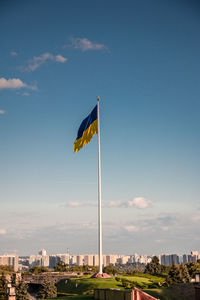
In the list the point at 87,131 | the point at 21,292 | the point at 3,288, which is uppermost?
the point at 87,131

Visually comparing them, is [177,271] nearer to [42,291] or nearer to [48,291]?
[48,291]

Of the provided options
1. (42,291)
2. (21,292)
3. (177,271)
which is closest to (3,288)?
A: (21,292)

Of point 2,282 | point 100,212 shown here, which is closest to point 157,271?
point 2,282

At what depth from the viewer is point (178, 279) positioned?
5159cm

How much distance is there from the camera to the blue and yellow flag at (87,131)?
1444 inches

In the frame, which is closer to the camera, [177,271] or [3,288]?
[3,288]

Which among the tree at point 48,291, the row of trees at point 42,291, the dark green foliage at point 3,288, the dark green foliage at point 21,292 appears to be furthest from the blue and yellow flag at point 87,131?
the dark green foliage at point 3,288

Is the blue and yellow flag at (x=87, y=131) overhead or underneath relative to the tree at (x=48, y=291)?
overhead

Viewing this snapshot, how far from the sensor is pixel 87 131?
37.1m

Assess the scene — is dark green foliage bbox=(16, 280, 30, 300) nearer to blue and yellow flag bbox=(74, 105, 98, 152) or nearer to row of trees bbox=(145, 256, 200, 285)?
row of trees bbox=(145, 256, 200, 285)

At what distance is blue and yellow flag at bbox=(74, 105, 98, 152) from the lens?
36.7 m

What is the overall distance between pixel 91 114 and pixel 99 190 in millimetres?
8198

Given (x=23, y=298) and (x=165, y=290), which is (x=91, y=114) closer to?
(x=165, y=290)

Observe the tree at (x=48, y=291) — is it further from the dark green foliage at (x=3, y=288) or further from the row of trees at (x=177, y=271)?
the row of trees at (x=177, y=271)
